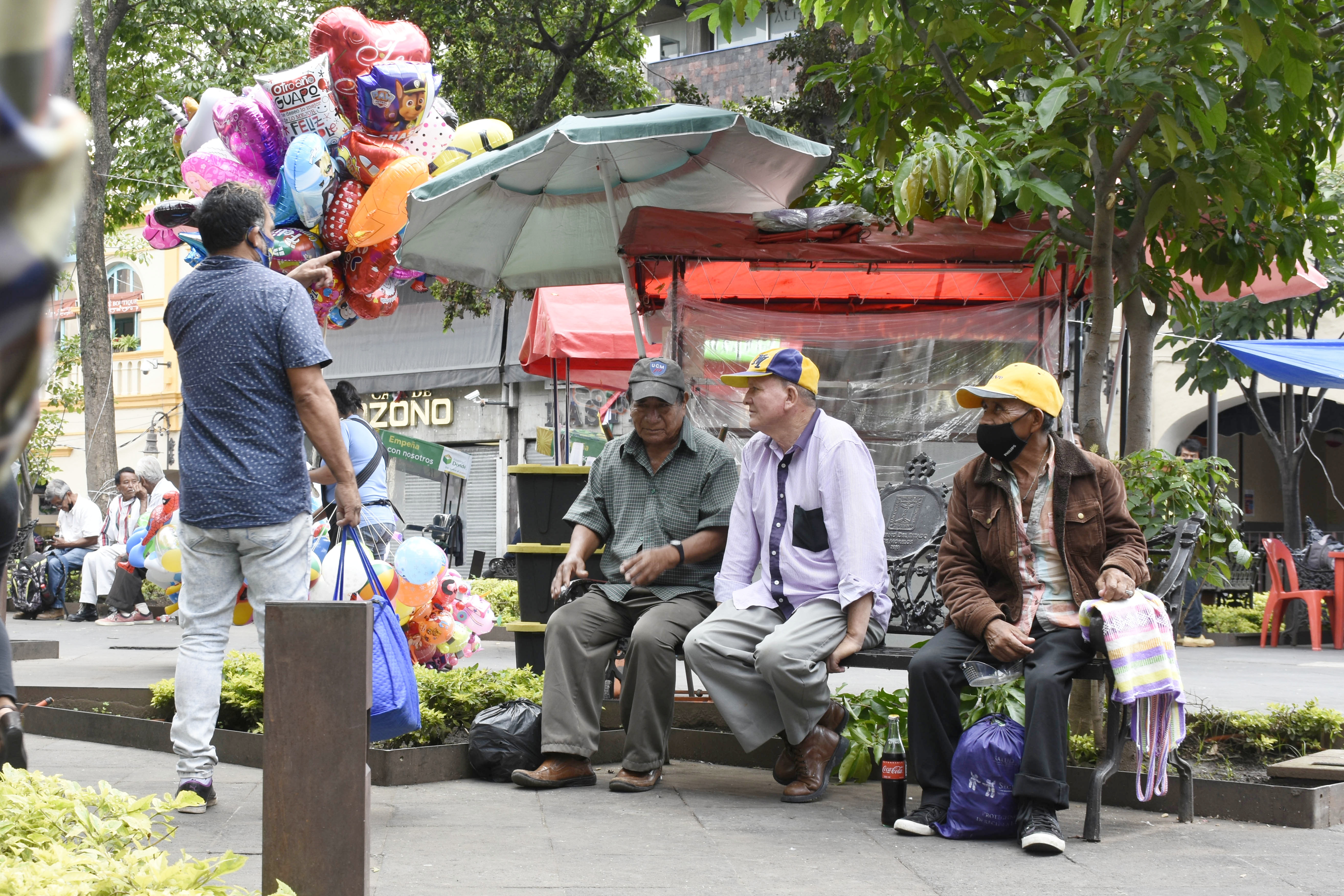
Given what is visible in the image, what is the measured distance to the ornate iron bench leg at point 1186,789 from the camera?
14.7 feet

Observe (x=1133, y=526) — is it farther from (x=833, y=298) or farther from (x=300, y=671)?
(x=833, y=298)

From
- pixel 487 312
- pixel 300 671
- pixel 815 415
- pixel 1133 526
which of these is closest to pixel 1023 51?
pixel 815 415

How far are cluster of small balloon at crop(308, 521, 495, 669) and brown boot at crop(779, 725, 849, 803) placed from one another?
1.87 meters

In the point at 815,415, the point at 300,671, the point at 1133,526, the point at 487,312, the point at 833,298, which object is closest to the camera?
the point at 300,671

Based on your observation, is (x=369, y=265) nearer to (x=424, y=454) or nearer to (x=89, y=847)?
(x=89, y=847)

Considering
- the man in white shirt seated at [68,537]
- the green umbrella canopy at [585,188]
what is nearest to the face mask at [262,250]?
the green umbrella canopy at [585,188]

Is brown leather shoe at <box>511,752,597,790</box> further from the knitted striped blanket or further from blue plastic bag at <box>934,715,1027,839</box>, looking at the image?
the knitted striped blanket

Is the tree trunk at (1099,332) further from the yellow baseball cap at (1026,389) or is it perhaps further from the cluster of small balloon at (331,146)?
the cluster of small balloon at (331,146)

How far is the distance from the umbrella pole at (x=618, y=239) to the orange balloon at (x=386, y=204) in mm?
1000

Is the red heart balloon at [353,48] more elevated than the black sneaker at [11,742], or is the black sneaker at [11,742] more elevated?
the red heart balloon at [353,48]

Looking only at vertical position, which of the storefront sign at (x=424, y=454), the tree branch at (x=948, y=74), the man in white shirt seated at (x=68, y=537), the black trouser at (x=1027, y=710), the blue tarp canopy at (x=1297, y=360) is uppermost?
the tree branch at (x=948, y=74)

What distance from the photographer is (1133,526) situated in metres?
4.41

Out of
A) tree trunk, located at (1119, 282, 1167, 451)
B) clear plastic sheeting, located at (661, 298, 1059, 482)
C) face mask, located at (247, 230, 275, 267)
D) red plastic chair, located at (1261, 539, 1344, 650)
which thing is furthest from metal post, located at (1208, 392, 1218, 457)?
face mask, located at (247, 230, 275, 267)

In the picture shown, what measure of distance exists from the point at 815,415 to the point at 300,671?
2822mm
